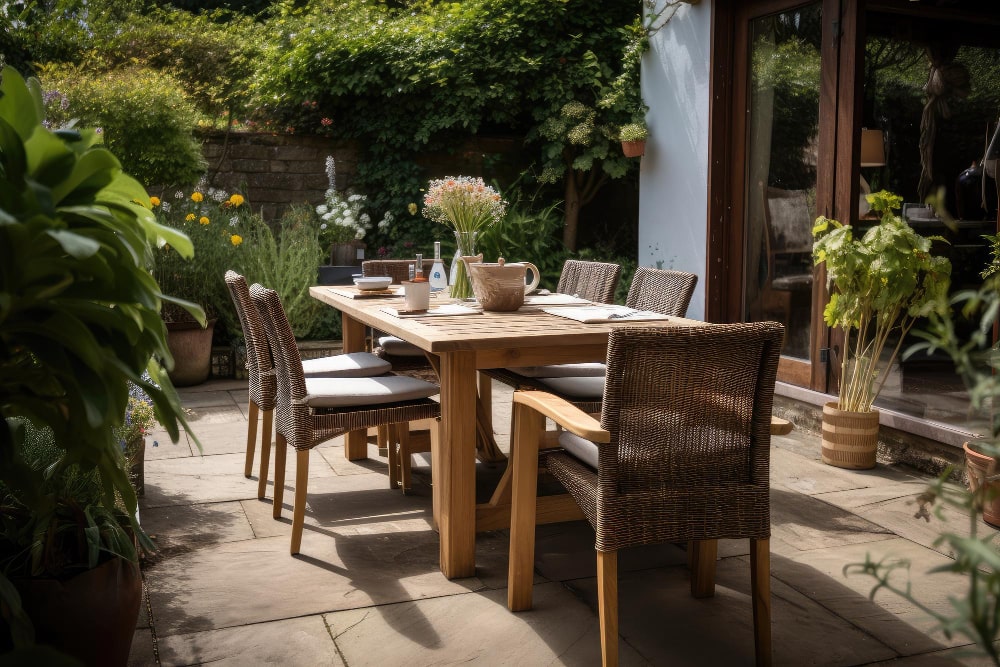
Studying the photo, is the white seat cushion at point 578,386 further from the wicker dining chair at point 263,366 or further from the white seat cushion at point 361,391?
the wicker dining chair at point 263,366

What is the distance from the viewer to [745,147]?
18.2ft

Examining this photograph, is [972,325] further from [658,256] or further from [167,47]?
[167,47]

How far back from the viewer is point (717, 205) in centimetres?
568

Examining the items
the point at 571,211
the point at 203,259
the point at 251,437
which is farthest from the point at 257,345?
the point at 571,211

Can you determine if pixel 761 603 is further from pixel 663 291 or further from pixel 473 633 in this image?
pixel 663 291

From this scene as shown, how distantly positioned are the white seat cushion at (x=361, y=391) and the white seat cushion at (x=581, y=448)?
77cm

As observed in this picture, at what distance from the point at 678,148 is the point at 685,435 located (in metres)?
4.19

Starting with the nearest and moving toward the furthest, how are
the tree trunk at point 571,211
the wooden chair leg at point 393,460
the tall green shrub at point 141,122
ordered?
the wooden chair leg at point 393,460
the tall green shrub at point 141,122
the tree trunk at point 571,211

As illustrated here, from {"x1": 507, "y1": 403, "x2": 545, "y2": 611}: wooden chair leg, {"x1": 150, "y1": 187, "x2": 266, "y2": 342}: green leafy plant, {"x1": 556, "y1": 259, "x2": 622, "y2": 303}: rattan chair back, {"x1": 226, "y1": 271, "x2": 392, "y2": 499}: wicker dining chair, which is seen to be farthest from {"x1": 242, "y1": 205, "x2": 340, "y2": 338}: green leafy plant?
{"x1": 507, "y1": 403, "x2": 545, "y2": 611}: wooden chair leg

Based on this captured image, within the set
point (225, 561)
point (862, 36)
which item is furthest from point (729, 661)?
point (862, 36)

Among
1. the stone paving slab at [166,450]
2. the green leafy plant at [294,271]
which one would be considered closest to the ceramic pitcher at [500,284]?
the stone paving slab at [166,450]

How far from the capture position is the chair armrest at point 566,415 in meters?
2.10

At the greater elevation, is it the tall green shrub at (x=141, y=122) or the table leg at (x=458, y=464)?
the tall green shrub at (x=141, y=122)

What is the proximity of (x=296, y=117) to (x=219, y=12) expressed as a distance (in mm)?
5005
